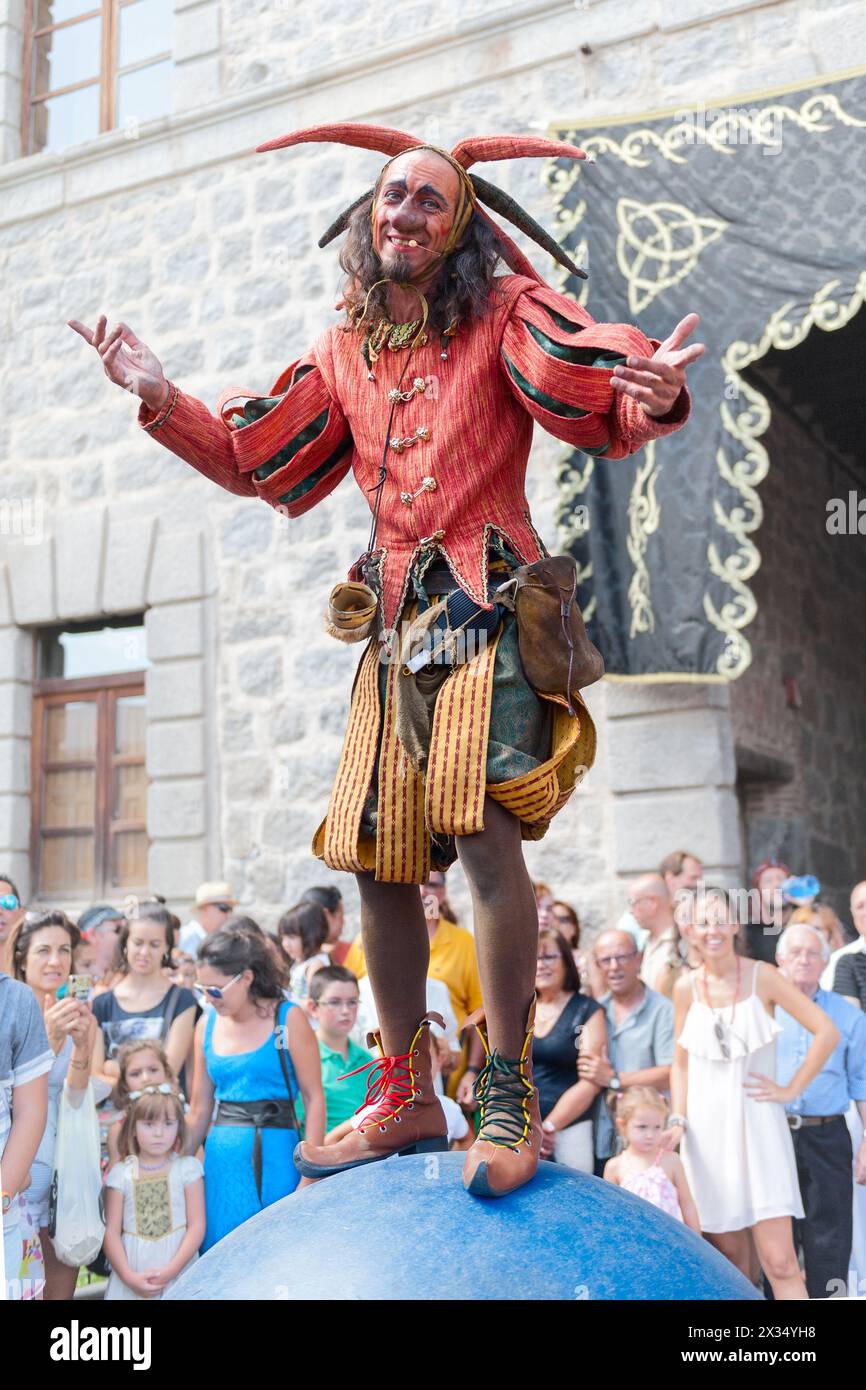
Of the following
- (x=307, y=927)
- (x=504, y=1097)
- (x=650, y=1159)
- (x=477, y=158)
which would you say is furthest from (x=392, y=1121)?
(x=307, y=927)

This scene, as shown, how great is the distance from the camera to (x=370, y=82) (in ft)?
27.6

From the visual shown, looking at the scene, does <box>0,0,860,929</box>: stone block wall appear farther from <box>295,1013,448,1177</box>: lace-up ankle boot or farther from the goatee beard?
the goatee beard

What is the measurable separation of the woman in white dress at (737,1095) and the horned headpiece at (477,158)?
2.93 meters

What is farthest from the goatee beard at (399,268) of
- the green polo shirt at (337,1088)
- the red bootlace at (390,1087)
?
the green polo shirt at (337,1088)

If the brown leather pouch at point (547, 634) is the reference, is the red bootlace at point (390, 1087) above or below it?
below

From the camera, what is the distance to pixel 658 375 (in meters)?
2.40

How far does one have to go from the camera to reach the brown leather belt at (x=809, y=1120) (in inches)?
201

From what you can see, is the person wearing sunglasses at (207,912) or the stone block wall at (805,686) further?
the stone block wall at (805,686)

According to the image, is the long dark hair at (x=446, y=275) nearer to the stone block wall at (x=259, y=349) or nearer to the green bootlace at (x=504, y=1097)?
the green bootlace at (x=504, y=1097)

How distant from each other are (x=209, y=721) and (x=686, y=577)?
296cm

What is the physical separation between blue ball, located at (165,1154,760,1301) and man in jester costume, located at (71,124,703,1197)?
0.47 ft

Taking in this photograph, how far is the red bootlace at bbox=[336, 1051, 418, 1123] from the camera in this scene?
→ 2.71m
